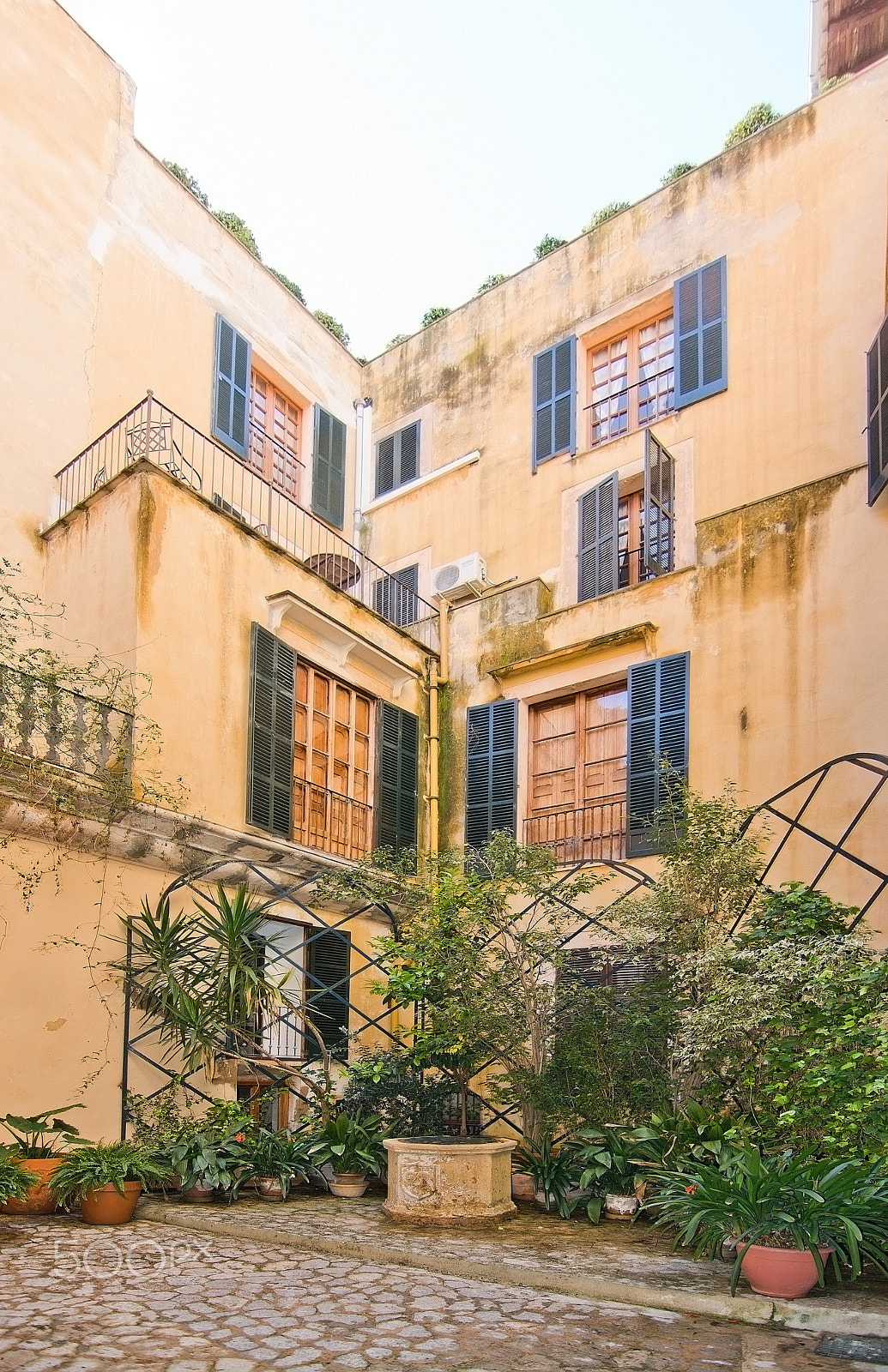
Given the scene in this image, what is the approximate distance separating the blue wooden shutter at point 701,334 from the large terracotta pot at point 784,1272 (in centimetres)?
1012

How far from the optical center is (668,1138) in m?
8.62

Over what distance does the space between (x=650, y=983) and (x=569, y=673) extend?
17.4 feet

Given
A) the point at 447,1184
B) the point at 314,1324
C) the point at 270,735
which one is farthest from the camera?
the point at 270,735

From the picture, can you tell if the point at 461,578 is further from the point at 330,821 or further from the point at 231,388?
the point at 330,821

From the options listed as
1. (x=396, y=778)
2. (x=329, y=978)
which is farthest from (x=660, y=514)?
(x=329, y=978)

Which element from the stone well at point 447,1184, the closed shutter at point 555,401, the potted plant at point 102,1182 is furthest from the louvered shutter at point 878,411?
the potted plant at point 102,1182

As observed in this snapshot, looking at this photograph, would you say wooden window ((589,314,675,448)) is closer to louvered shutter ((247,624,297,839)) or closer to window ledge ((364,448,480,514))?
window ledge ((364,448,480,514))

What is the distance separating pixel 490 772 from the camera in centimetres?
1453

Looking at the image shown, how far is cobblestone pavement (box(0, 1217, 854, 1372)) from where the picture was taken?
511 cm

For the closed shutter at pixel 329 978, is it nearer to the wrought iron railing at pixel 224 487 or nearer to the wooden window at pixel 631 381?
the wrought iron railing at pixel 224 487

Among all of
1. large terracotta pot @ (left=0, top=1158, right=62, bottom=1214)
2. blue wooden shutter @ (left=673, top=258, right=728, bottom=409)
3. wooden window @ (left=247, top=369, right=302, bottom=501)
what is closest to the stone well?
large terracotta pot @ (left=0, top=1158, right=62, bottom=1214)

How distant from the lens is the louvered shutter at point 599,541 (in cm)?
1411

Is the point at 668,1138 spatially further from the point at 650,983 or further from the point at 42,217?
the point at 42,217

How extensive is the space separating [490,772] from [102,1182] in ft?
23.9
